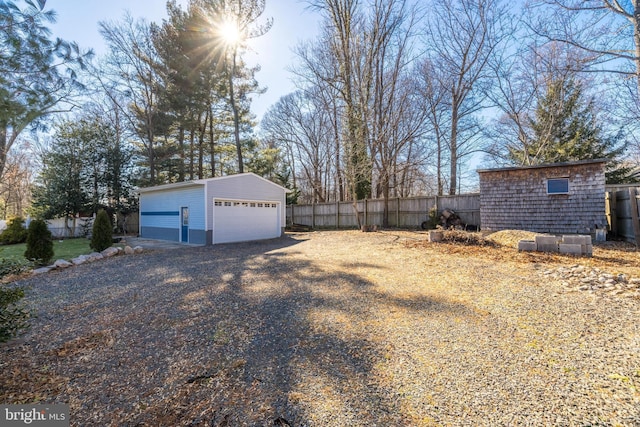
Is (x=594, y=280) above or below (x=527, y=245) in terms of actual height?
below

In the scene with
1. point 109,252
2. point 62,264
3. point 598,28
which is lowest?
point 62,264

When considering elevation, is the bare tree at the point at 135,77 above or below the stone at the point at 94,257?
above

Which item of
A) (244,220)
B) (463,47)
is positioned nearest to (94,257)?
(244,220)

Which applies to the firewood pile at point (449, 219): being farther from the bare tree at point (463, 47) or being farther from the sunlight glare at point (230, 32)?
the sunlight glare at point (230, 32)

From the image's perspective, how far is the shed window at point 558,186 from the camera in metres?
9.07

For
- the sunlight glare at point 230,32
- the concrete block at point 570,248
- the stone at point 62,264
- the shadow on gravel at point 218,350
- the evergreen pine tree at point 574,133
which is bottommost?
the shadow on gravel at point 218,350

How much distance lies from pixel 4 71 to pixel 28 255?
601cm

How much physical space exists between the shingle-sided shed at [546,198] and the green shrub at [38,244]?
14133 mm

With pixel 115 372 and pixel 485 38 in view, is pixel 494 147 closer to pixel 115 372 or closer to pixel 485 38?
pixel 485 38

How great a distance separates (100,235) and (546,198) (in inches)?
586

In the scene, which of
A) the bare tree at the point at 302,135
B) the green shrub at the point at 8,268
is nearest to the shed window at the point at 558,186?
the green shrub at the point at 8,268

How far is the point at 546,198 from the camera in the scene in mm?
9406

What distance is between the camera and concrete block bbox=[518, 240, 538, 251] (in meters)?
6.55

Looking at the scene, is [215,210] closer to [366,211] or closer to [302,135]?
[366,211]
